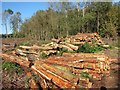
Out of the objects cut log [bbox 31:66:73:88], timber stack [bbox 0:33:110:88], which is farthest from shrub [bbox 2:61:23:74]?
cut log [bbox 31:66:73:88]

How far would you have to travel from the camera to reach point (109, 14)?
22.7 meters

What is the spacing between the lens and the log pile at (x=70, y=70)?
6496mm

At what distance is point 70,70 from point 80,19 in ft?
58.9

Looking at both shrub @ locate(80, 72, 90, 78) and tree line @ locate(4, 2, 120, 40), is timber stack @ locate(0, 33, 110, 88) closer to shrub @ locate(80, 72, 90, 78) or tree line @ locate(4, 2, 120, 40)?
shrub @ locate(80, 72, 90, 78)

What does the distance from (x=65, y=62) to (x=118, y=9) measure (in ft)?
53.9

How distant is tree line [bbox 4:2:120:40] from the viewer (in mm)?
22480

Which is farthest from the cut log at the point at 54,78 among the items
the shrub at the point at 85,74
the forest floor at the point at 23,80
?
the shrub at the point at 85,74

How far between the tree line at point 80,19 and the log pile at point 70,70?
13.8m

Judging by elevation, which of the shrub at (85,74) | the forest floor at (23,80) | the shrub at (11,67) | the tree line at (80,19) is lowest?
the forest floor at (23,80)

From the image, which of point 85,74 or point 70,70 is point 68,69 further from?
point 85,74

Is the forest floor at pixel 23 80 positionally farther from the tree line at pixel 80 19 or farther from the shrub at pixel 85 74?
the tree line at pixel 80 19

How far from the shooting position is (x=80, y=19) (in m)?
25.2

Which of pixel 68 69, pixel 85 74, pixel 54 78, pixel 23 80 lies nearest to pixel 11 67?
pixel 23 80

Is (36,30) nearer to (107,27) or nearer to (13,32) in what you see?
(13,32)
